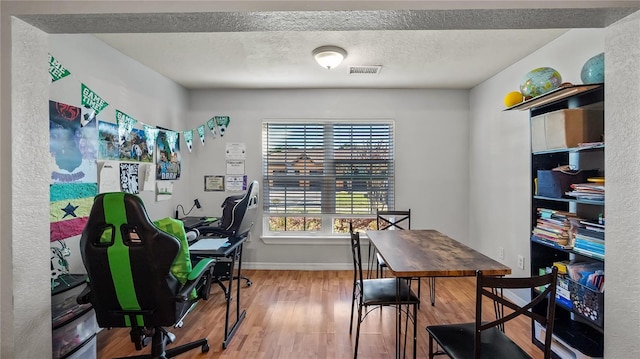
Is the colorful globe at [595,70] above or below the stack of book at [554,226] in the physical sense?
above

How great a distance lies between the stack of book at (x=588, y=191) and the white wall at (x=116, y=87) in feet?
11.7

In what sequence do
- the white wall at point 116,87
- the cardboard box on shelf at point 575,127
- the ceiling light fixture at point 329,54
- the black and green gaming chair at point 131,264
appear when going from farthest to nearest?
the ceiling light fixture at point 329,54
the white wall at point 116,87
the cardboard box on shelf at point 575,127
the black and green gaming chair at point 131,264

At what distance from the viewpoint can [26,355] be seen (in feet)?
4.48

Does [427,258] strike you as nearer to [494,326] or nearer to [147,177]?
[494,326]

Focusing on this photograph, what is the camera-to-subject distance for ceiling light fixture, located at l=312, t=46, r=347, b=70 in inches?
104

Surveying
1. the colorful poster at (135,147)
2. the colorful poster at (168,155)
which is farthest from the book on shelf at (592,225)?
the colorful poster at (168,155)

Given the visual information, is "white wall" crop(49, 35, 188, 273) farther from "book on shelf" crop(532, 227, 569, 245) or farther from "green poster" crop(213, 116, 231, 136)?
"book on shelf" crop(532, 227, 569, 245)

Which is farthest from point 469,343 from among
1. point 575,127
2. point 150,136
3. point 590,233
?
point 150,136

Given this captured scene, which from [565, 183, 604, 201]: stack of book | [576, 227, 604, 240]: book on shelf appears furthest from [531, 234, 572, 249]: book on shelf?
[565, 183, 604, 201]: stack of book

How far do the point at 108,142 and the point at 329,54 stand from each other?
2078mm

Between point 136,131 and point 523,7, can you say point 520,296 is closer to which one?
point 523,7

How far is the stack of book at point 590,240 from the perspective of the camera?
5.82 ft

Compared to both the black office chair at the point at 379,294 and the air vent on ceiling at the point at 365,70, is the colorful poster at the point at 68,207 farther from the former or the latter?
the air vent on ceiling at the point at 365,70

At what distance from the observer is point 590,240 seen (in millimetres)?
1837
